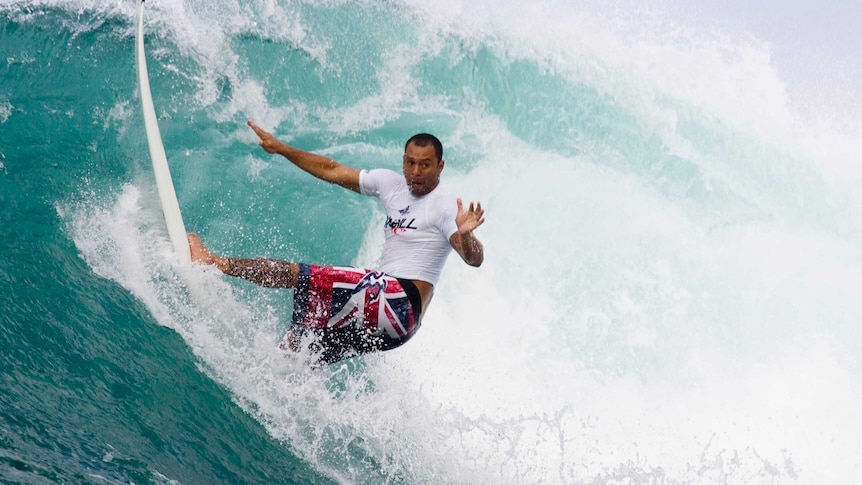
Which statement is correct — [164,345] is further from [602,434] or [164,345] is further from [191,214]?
[602,434]

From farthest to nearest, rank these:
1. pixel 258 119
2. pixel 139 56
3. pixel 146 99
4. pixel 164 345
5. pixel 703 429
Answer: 1. pixel 258 119
2. pixel 703 429
3. pixel 139 56
4. pixel 146 99
5. pixel 164 345

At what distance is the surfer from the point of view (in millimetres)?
4117

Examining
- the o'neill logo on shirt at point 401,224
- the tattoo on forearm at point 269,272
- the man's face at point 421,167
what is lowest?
the tattoo on forearm at point 269,272

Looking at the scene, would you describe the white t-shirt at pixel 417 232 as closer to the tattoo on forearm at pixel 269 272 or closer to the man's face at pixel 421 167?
the man's face at pixel 421 167

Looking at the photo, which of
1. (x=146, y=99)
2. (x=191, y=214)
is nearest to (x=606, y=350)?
(x=191, y=214)

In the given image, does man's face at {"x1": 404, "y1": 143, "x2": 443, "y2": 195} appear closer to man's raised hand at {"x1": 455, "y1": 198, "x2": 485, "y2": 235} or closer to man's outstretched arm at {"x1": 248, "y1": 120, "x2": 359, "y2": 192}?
man's raised hand at {"x1": 455, "y1": 198, "x2": 485, "y2": 235}

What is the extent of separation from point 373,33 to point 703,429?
5.57m

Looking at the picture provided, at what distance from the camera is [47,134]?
6668 mm

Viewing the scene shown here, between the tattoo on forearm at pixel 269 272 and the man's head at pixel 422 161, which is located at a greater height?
the man's head at pixel 422 161

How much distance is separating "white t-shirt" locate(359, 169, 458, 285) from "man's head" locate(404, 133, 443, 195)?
102 mm

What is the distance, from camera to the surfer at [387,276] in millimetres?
4117

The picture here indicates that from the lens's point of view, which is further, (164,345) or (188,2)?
(188,2)

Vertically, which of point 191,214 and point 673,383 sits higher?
point 673,383

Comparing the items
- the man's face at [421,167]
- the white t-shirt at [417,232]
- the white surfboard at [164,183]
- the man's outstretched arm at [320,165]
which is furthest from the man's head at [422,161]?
the white surfboard at [164,183]
